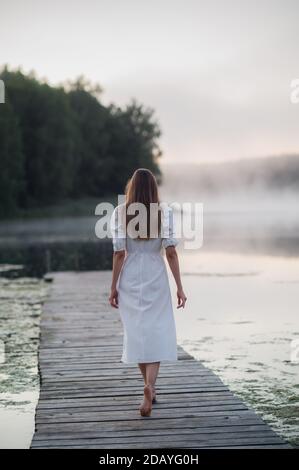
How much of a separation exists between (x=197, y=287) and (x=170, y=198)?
94.3m

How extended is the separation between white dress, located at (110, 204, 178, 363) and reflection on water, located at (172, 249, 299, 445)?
112cm

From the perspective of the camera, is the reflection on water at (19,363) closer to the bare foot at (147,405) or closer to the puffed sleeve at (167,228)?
the bare foot at (147,405)

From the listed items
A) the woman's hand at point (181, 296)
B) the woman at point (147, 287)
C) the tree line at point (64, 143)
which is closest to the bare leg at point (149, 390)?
the woman at point (147, 287)

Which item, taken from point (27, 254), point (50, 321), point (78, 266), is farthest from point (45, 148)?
point (50, 321)

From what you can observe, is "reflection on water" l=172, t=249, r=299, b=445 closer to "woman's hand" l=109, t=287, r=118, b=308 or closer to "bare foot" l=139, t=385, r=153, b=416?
"bare foot" l=139, t=385, r=153, b=416

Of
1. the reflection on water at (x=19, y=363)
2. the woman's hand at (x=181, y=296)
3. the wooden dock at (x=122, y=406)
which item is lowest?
the reflection on water at (x=19, y=363)

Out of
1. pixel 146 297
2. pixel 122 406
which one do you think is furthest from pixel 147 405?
pixel 146 297

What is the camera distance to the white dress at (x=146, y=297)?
608 centimetres

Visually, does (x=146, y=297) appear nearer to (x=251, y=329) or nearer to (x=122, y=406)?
(x=122, y=406)

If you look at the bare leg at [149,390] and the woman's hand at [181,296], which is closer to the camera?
the bare leg at [149,390]

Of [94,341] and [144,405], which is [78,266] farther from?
[144,405]

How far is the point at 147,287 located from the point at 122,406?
0.99 meters

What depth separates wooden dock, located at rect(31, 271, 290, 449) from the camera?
541 centimetres

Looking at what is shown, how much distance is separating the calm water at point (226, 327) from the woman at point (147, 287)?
1061 mm
